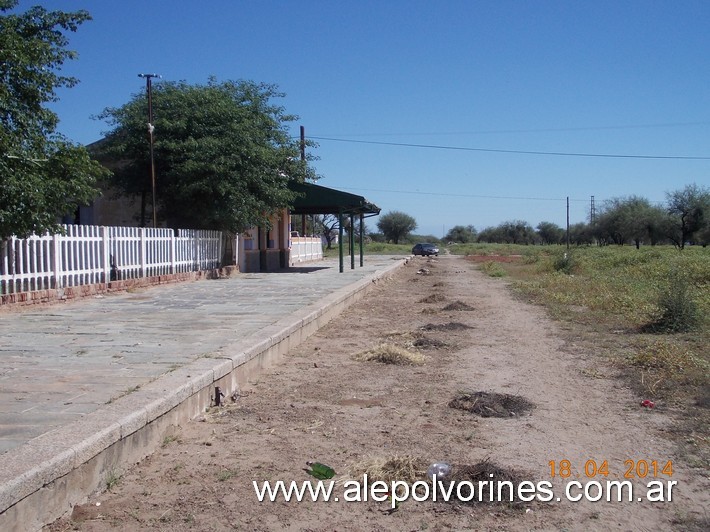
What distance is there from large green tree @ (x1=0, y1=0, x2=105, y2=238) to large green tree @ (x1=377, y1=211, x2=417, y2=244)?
113 meters

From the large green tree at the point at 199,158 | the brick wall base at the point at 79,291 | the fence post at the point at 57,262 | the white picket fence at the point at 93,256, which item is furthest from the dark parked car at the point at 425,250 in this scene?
the fence post at the point at 57,262

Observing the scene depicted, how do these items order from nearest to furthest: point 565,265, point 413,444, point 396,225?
point 413,444 < point 565,265 < point 396,225

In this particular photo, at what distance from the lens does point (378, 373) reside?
798 cm

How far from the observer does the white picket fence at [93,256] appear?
12.0m

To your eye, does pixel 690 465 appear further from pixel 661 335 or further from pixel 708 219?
pixel 708 219

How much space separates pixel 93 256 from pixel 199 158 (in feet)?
24.0

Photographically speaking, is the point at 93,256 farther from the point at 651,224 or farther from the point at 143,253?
the point at 651,224

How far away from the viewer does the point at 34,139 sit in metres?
11.4

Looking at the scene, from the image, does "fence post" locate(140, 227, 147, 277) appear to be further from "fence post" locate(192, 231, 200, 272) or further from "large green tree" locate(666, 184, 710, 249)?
"large green tree" locate(666, 184, 710, 249)

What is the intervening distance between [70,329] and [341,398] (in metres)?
4.89

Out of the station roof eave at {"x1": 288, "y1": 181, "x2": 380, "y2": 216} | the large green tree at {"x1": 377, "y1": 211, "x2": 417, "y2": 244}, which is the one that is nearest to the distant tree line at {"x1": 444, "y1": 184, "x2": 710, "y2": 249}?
the large green tree at {"x1": 377, "y1": 211, "x2": 417, "y2": 244}

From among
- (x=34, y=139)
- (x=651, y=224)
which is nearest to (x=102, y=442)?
(x=34, y=139)

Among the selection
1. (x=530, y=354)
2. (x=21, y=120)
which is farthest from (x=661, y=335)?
(x=21, y=120)

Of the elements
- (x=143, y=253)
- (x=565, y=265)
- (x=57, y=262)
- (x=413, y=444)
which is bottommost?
(x=413, y=444)
